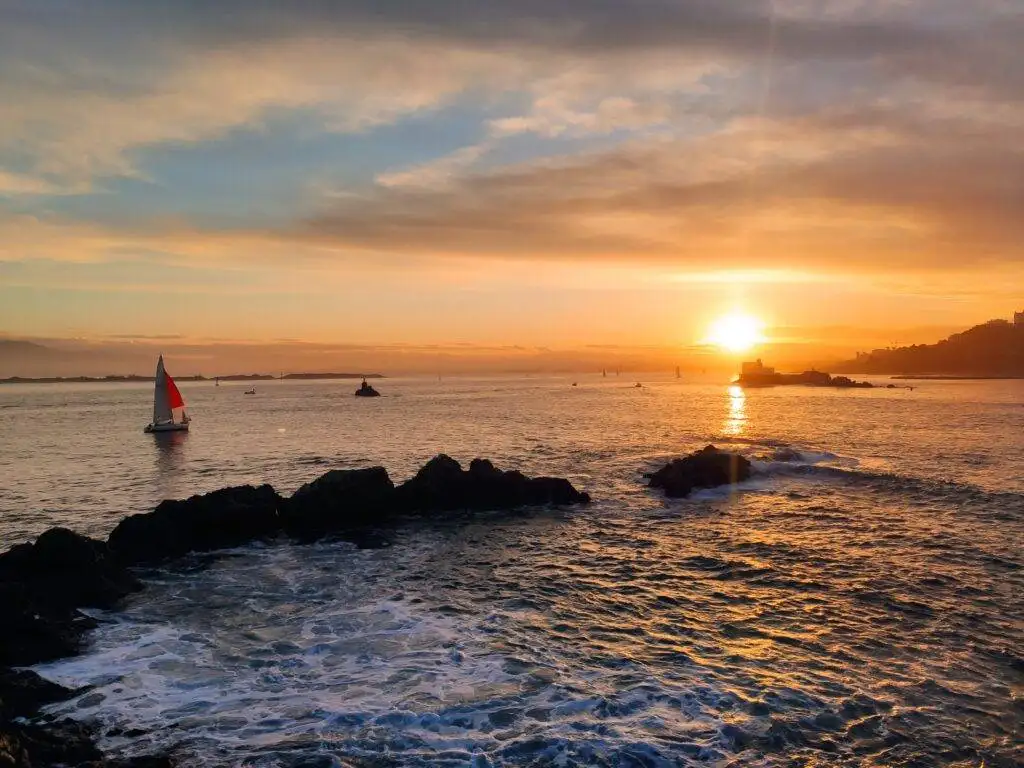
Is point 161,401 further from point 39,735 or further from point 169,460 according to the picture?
point 39,735

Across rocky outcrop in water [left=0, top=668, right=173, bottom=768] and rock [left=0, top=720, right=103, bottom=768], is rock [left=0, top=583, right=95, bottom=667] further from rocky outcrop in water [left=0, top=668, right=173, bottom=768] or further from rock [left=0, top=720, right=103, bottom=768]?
rock [left=0, top=720, right=103, bottom=768]

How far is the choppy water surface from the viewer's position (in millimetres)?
12062

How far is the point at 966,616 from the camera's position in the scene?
18141mm

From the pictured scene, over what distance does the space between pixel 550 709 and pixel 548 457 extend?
1631 inches

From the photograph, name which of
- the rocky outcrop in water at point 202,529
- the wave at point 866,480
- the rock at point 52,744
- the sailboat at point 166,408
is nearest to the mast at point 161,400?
the sailboat at point 166,408

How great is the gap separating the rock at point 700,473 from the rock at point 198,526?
22.6 m

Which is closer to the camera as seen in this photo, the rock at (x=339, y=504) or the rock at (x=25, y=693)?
the rock at (x=25, y=693)

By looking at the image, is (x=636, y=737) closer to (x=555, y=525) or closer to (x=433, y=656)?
(x=433, y=656)

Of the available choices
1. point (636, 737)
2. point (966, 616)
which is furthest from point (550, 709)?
point (966, 616)

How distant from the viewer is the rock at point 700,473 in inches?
1515

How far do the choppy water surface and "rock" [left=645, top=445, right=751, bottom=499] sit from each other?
155 cm

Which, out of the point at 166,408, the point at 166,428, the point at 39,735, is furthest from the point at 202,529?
the point at 166,408

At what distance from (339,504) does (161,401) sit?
64812 mm

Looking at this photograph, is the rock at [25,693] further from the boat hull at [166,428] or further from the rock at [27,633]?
the boat hull at [166,428]
